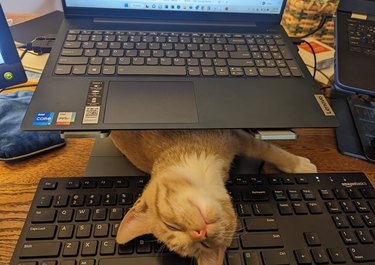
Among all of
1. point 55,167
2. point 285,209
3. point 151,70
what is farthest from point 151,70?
point 285,209

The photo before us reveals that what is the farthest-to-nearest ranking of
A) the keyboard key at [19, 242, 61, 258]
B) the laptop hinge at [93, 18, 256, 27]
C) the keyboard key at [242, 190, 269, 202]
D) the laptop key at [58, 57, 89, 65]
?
1. the laptop hinge at [93, 18, 256, 27]
2. the laptop key at [58, 57, 89, 65]
3. the keyboard key at [242, 190, 269, 202]
4. the keyboard key at [19, 242, 61, 258]

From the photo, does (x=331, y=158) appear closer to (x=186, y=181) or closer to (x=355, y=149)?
(x=355, y=149)

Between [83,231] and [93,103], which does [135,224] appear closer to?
[83,231]

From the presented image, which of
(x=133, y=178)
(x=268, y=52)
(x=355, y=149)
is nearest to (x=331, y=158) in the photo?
(x=355, y=149)

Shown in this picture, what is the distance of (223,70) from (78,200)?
38 cm

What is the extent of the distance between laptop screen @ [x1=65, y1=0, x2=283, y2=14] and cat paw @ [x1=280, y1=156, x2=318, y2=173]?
36 centimetres

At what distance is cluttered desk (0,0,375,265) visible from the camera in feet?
1.53

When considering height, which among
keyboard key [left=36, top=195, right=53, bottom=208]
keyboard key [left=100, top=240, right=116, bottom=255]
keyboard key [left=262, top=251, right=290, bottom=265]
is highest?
keyboard key [left=36, top=195, right=53, bottom=208]

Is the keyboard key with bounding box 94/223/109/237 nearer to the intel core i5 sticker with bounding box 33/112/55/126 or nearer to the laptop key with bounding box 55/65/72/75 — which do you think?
the intel core i5 sticker with bounding box 33/112/55/126

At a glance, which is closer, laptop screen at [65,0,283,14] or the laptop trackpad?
the laptop trackpad

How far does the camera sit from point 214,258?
493 millimetres

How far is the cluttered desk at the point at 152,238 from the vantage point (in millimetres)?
466

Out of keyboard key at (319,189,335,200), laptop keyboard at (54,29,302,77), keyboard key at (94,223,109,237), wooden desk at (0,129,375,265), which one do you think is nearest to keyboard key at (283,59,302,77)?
laptop keyboard at (54,29,302,77)

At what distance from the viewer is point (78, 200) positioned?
1.70ft
